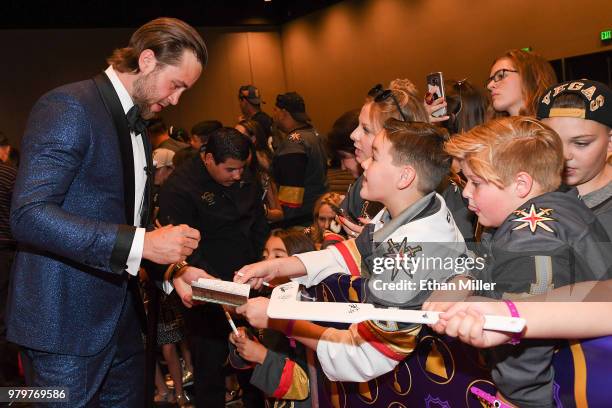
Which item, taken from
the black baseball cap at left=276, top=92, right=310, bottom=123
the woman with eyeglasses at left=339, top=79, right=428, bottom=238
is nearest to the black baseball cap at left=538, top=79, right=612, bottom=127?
the woman with eyeglasses at left=339, top=79, right=428, bottom=238

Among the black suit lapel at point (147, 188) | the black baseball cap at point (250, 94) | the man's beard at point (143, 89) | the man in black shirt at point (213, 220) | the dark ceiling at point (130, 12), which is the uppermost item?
the dark ceiling at point (130, 12)

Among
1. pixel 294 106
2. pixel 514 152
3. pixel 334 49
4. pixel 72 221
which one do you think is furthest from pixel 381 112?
pixel 334 49

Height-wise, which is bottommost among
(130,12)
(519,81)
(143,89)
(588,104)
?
(588,104)

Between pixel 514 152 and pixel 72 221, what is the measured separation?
1217 mm

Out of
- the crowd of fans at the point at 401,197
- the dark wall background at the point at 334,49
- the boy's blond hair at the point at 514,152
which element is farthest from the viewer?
the dark wall background at the point at 334,49

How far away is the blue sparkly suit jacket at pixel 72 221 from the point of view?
1600mm

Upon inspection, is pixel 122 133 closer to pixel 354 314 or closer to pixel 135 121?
pixel 135 121

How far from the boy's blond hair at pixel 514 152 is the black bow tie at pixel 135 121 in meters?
1.04

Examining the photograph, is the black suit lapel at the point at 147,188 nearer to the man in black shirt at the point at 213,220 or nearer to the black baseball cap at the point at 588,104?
the man in black shirt at the point at 213,220

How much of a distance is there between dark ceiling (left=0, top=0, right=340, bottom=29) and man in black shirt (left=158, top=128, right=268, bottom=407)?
8315 mm

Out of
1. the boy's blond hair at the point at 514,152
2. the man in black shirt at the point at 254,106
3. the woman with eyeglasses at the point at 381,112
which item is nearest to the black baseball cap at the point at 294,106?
the man in black shirt at the point at 254,106

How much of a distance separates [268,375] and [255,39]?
11.7 m

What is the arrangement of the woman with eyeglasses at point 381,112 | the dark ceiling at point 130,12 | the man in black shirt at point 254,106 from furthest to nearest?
1. the dark ceiling at point 130,12
2. the man in black shirt at point 254,106
3. the woman with eyeglasses at point 381,112

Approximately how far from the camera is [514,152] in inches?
59.3
